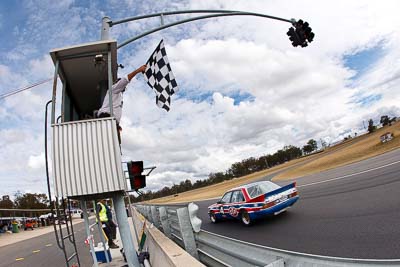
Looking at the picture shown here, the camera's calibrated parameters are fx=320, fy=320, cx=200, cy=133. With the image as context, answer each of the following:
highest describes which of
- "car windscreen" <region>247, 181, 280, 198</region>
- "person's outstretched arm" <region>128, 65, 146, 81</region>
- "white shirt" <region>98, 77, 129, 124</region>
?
"person's outstretched arm" <region>128, 65, 146, 81</region>

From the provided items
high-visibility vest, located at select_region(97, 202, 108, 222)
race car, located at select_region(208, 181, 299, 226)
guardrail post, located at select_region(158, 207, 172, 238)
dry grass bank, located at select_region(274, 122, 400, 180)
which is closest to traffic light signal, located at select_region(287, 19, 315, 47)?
race car, located at select_region(208, 181, 299, 226)

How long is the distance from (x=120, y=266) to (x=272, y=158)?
166 metres

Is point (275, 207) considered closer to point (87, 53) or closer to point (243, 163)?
point (87, 53)

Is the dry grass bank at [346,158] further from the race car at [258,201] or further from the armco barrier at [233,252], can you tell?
the armco barrier at [233,252]

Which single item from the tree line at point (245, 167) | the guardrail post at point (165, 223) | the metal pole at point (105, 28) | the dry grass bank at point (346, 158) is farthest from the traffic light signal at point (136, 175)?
the tree line at point (245, 167)

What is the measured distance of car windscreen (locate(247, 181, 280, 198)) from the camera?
11312 millimetres

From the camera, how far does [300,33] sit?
9555 millimetres

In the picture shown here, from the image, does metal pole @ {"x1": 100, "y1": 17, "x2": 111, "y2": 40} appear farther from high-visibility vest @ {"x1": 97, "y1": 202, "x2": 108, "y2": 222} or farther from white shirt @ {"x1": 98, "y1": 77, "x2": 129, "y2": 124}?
high-visibility vest @ {"x1": 97, "y1": 202, "x2": 108, "y2": 222}

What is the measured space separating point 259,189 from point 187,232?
6.56 metres

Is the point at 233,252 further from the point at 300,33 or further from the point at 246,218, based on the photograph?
the point at 246,218

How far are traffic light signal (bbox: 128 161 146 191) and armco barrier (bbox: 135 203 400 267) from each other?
0.79m

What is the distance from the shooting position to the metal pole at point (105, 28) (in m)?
5.91

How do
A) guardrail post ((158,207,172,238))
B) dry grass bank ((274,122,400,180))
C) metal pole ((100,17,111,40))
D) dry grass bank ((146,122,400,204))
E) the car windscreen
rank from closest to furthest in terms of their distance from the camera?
metal pole ((100,17,111,40)), guardrail post ((158,207,172,238)), the car windscreen, dry grass bank ((274,122,400,180)), dry grass bank ((146,122,400,204))

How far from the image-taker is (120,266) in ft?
25.2
